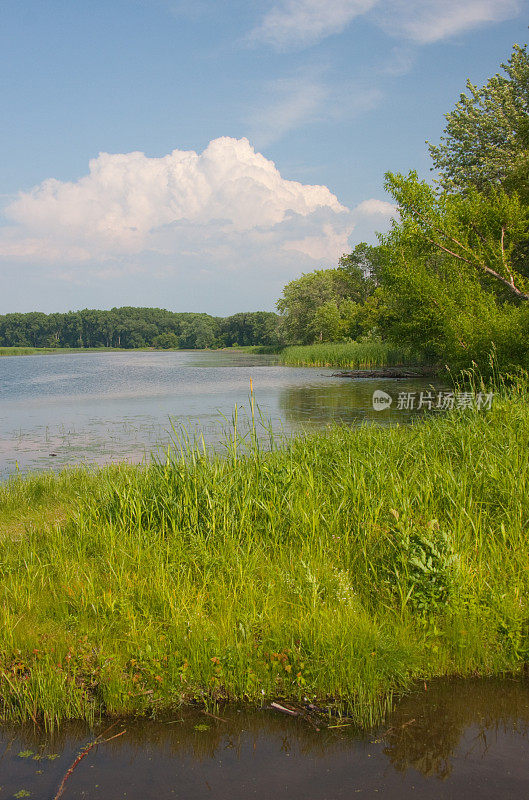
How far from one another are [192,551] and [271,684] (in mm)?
1337

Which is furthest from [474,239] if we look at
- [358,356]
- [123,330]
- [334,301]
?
[123,330]

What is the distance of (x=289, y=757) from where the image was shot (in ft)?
9.70

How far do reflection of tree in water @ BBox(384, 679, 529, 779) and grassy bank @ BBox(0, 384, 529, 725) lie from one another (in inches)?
4.5

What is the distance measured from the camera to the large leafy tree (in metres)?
24.5

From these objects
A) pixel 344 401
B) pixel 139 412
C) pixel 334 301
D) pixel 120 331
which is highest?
pixel 120 331

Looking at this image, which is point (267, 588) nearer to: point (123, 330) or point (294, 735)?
point (294, 735)

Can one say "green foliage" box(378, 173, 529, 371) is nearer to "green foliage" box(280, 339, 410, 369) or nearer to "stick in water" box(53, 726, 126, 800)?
"stick in water" box(53, 726, 126, 800)

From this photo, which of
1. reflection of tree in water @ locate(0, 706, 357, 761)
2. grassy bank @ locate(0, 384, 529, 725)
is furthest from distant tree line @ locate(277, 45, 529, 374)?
reflection of tree in water @ locate(0, 706, 357, 761)

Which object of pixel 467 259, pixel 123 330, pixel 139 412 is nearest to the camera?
pixel 467 259

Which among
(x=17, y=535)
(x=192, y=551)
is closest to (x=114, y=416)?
(x=17, y=535)

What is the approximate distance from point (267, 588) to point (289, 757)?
118cm

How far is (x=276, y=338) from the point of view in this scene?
85938 mm

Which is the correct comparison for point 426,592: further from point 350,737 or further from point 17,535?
point 17,535

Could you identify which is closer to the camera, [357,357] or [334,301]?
[357,357]
